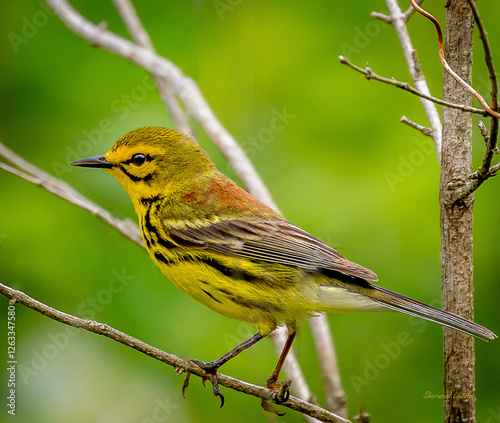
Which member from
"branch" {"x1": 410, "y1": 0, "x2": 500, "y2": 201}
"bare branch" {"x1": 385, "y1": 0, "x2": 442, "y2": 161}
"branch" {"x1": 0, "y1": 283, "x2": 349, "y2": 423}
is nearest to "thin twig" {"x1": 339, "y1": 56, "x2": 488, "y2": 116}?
"branch" {"x1": 410, "y1": 0, "x2": 500, "y2": 201}

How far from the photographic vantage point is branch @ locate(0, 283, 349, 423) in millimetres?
2590

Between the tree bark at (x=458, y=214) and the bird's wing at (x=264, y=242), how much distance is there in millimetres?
779

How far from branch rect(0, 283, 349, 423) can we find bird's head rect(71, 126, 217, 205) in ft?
4.01

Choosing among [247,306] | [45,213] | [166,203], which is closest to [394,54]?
[166,203]

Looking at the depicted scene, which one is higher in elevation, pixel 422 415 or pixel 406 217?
pixel 406 217

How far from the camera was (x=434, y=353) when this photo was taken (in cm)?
397

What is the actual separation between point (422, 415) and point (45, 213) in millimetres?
2392

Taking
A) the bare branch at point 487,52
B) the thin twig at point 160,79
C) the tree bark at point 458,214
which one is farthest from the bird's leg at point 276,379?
the bare branch at point 487,52

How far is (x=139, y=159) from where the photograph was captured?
397 cm

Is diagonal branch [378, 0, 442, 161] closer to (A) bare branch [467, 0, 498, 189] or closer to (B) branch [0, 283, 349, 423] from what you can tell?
(A) bare branch [467, 0, 498, 189]

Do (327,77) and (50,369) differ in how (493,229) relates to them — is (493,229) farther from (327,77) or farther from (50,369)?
(50,369)

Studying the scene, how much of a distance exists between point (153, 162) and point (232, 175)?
2.62 feet

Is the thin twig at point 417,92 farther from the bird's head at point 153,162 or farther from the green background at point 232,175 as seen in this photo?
the bird's head at point 153,162

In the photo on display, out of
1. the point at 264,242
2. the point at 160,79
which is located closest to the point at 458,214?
the point at 264,242
